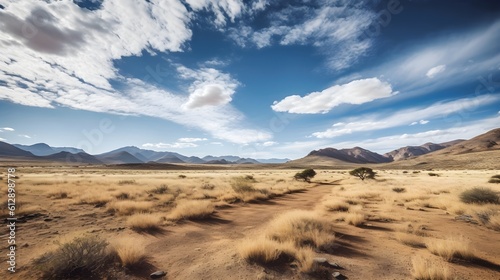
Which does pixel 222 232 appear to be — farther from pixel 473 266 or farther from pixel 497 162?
pixel 497 162

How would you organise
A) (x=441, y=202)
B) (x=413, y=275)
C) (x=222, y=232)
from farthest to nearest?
(x=441, y=202) < (x=222, y=232) < (x=413, y=275)

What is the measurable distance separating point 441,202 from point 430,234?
856 centimetres

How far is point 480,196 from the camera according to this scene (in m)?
15.2

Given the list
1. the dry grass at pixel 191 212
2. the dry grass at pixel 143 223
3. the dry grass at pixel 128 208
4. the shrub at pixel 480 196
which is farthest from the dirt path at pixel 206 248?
the shrub at pixel 480 196

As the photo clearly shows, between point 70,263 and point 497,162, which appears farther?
point 497,162

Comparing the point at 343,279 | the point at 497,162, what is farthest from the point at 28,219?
the point at 497,162

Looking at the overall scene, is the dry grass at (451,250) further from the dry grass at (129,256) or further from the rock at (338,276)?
the dry grass at (129,256)

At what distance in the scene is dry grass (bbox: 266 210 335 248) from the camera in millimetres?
7871

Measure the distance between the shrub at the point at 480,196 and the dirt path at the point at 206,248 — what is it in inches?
543

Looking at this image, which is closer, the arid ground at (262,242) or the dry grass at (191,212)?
the arid ground at (262,242)

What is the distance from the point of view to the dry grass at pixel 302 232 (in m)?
7.87

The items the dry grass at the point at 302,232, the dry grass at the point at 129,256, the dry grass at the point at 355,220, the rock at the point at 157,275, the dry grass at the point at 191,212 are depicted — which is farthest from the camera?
the dry grass at the point at 191,212

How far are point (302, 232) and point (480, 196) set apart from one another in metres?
14.8

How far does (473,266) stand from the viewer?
21.0ft
